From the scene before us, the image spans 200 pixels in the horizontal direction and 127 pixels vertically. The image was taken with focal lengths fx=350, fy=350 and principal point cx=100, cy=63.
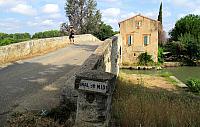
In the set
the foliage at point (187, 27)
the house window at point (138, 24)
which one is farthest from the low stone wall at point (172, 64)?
the house window at point (138, 24)

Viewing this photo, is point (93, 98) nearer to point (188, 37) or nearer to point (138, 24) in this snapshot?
point (138, 24)

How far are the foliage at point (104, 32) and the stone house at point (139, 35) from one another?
7054mm

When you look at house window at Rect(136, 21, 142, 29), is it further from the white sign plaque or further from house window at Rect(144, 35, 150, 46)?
the white sign plaque

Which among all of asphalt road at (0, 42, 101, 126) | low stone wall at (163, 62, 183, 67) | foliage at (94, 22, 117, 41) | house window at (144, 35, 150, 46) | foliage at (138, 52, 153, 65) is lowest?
low stone wall at (163, 62, 183, 67)

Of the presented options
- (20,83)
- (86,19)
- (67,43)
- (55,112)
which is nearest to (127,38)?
(86,19)

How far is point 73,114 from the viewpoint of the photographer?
23.7ft

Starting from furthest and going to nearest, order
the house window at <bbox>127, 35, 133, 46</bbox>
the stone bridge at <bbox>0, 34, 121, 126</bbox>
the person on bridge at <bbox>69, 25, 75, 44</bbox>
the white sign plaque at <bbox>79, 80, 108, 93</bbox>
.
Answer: the house window at <bbox>127, 35, 133, 46</bbox>
the person on bridge at <bbox>69, 25, 75, 44</bbox>
the stone bridge at <bbox>0, 34, 121, 126</bbox>
the white sign plaque at <bbox>79, 80, 108, 93</bbox>

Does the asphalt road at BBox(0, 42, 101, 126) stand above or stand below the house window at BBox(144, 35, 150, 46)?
below

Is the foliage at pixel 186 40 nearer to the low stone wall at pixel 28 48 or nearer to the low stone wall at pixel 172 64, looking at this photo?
the low stone wall at pixel 172 64

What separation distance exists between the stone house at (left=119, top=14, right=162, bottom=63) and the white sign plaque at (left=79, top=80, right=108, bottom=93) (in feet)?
152

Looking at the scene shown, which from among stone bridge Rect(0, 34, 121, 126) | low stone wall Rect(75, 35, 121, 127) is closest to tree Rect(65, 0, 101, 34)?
stone bridge Rect(0, 34, 121, 126)

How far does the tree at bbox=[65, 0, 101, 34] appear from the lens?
5969cm

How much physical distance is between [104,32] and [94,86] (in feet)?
181

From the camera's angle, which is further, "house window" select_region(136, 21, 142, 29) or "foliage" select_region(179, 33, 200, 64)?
"foliage" select_region(179, 33, 200, 64)
